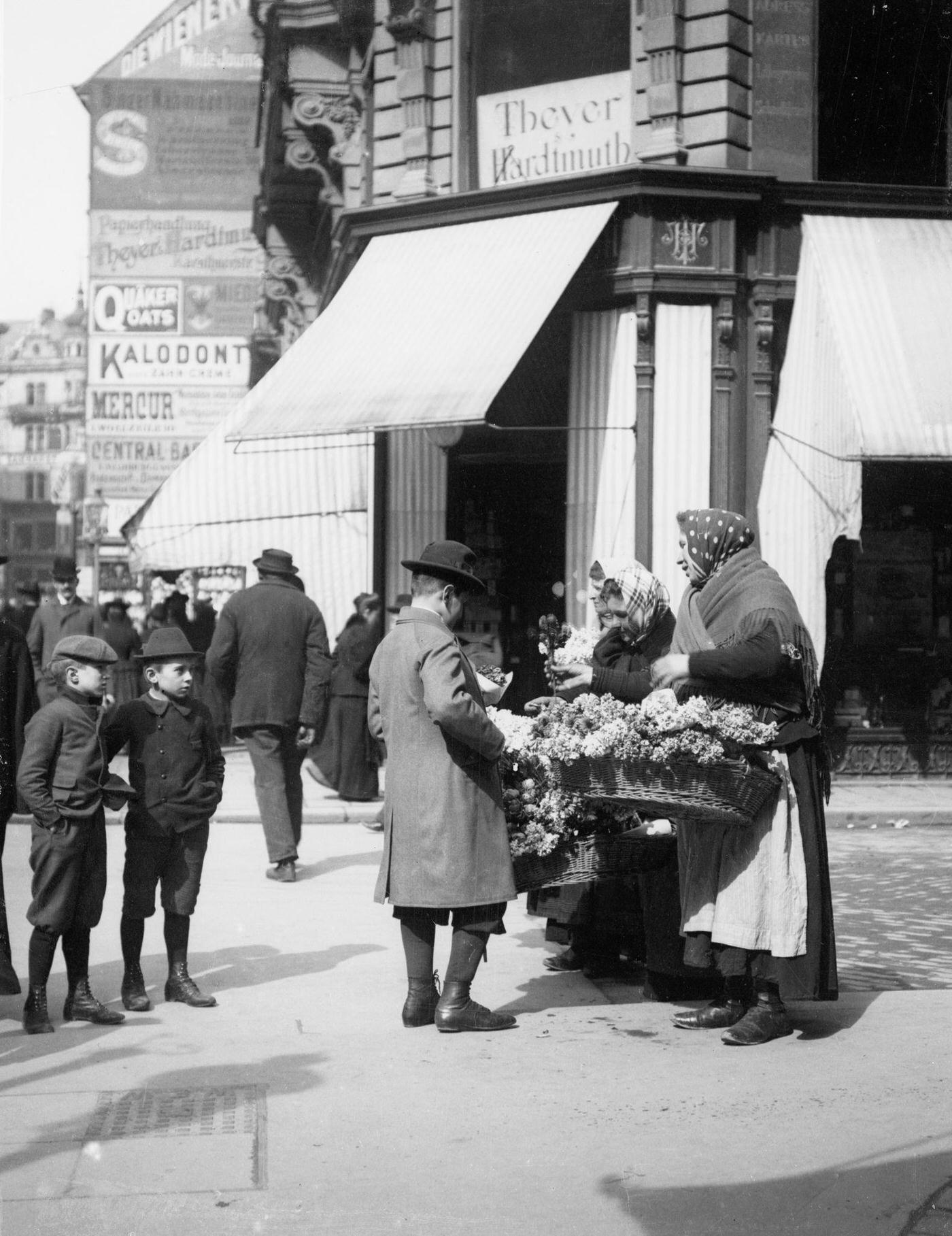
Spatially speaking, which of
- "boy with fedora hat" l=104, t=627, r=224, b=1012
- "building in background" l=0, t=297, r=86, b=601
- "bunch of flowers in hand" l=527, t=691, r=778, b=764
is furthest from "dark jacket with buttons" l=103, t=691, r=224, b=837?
"building in background" l=0, t=297, r=86, b=601

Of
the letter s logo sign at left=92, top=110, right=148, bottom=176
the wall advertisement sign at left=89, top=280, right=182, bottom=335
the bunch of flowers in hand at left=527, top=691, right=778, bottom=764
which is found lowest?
the bunch of flowers in hand at left=527, top=691, right=778, bottom=764

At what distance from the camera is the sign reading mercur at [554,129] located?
15898 millimetres

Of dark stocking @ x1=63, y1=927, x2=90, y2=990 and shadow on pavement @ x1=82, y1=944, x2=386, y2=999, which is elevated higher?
dark stocking @ x1=63, y1=927, x2=90, y2=990

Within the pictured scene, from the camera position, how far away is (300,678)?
34.5 feet

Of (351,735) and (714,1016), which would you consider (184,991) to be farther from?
(351,735)

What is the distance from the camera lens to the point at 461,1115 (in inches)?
205

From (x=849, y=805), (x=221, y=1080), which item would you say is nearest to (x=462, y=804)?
(x=221, y=1080)

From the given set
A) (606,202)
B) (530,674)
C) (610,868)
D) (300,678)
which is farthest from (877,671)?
(610,868)

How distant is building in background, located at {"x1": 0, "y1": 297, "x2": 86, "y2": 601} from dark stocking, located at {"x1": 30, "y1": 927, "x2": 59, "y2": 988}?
59.6m

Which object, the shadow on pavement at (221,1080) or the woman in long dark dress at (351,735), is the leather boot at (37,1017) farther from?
the woman in long dark dress at (351,735)

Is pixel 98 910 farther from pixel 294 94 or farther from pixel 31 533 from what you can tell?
pixel 31 533

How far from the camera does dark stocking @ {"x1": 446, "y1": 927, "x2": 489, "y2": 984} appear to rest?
6344 mm

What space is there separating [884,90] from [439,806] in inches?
469

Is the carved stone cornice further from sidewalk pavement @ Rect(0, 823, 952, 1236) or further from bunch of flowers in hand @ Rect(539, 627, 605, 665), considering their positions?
sidewalk pavement @ Rect(0, 823, 952, 1236)
